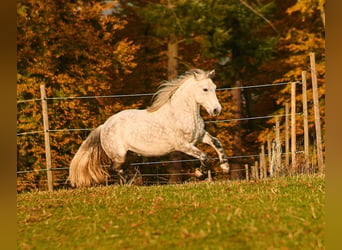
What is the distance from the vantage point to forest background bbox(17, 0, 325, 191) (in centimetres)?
1880

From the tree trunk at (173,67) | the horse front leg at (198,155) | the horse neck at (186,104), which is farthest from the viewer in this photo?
the tree trunk at (173,67)

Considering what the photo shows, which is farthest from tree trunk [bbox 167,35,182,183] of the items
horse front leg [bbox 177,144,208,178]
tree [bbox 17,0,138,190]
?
horse front leg [bbox 177,144,208,178]

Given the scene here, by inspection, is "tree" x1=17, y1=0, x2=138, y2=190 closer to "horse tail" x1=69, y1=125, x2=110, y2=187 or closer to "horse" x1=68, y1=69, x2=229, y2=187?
"horse tail" x1=69, y1=125, x2=110, y2=187

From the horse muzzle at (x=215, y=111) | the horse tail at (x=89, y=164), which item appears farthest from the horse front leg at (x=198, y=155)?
the horse tail at (x=89, y=164)

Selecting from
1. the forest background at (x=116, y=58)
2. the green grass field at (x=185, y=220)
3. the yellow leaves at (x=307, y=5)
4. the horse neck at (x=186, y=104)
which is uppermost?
the yellow leaves at (x=307, y=5)

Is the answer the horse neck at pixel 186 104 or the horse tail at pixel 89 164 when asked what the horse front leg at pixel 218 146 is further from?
the horse tail at pixel 89 164

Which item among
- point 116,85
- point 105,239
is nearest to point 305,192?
point 105,239

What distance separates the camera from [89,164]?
10773 millimetres

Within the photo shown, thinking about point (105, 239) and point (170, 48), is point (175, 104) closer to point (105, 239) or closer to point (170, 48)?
point (105, 239)

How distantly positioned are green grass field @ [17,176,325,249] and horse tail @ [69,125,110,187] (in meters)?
3.28

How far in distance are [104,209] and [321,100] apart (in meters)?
15.6

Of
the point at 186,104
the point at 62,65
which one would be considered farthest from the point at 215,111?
the point at 62,65

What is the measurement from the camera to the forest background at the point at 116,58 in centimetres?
1880

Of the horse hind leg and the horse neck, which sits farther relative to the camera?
the horse hind leg
